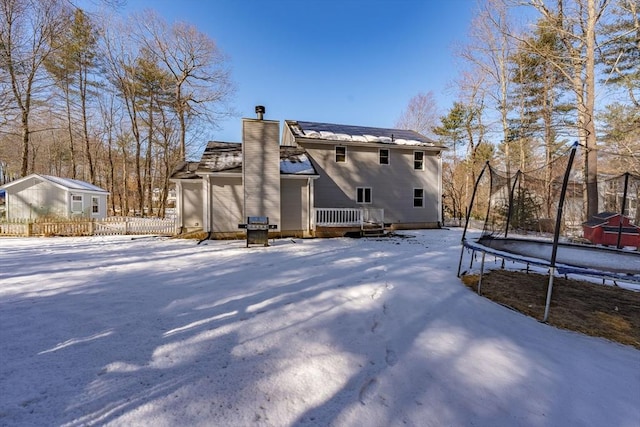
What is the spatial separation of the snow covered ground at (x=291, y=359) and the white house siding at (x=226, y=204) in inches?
253

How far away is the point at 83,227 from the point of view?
42.4 ft

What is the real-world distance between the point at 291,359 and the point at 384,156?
599 inches

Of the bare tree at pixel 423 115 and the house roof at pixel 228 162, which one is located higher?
the bare tree at pixel 423 115

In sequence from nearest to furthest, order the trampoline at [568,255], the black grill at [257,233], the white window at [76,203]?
the trampoline at [568,255]
the black grill at [257,233]
the white window at [76,203]

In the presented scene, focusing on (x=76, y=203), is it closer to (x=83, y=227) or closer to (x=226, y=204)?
(x=83, y=227)

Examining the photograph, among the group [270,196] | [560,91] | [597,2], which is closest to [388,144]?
[270,196]

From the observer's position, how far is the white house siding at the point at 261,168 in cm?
1110

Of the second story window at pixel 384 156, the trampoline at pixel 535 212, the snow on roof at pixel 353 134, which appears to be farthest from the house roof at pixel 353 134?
the trampoline at pixel 535 212

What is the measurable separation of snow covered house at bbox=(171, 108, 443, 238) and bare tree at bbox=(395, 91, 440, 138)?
35.8ft

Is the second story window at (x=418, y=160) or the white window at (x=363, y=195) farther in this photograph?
the second story window at (x=418, y=160)

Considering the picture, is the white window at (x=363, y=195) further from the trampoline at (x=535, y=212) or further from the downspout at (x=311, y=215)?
the trampoline at (x=535, y=212)

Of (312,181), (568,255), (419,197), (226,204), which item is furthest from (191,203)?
(568,255)

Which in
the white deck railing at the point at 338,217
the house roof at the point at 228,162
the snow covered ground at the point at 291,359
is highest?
the house roof at the point at 228,162

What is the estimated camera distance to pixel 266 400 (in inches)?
81.0
